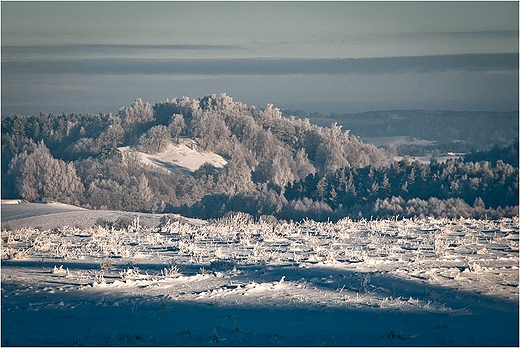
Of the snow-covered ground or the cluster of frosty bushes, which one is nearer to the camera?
the snow-covered ground

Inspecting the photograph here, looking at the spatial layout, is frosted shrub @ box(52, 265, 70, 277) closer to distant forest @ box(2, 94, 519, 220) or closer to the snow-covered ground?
the snow-covered ground

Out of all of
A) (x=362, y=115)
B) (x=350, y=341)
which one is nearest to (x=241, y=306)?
(x=350, y=341)

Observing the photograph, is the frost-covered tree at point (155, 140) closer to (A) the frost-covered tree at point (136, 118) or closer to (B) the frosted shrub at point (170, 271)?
(A) the frost-covered tree at point (136, 118)

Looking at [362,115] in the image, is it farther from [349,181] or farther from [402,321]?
[402,321]

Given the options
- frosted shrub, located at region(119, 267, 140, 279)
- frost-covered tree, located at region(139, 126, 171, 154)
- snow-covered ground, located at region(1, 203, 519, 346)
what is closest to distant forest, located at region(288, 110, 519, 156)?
frost-covered tree, located at region(139, 126, 171, 154)

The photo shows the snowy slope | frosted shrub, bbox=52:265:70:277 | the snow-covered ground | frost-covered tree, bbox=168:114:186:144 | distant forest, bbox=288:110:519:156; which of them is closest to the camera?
the snow-covered ground

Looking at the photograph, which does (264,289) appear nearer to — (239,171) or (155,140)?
(239,171)

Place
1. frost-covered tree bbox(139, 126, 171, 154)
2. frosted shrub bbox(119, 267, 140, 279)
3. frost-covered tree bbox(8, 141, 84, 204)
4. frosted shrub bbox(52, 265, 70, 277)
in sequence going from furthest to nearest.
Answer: frost-covered tree bbox(139, 126, 171, 154) → frost-covered tree bbox(8, 141, 84, 204) → frosted shrub bbox(52, 265, 70, 277) → frosted shrub bbox(119, 267, 140, 279)

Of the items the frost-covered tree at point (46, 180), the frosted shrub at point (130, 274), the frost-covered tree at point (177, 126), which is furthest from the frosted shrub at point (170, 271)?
the frost-covered tree at point (177, 126)

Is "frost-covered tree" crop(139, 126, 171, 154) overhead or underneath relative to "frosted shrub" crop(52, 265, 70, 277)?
underneath

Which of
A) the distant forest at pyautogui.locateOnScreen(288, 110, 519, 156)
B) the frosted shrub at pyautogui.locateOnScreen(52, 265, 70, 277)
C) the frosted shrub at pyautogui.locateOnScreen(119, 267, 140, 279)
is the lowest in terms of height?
the distant forest at pyautogui.locateOnScreen(288, 110, 519, 156)
